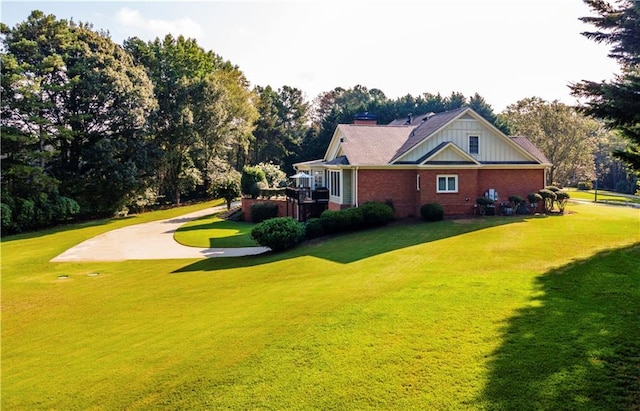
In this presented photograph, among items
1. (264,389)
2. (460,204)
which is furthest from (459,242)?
(264,389)

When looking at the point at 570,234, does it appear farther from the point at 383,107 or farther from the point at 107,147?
the point at 383,107

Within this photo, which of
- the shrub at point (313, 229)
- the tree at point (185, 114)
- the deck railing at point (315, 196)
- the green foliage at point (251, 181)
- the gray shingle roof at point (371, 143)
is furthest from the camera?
the tree at point (185, 114)

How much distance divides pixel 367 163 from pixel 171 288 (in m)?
13.6

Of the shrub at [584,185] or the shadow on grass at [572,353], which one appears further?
the shrub at [584,185]

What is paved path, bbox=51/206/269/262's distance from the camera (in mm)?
19469

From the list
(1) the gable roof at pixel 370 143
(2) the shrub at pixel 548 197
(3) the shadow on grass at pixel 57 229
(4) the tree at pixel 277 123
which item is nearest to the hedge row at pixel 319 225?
(1) the gable roof at pixel 370 143

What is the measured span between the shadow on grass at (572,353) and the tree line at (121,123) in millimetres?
31334

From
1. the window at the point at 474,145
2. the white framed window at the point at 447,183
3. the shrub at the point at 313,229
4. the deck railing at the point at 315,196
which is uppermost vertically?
the window at the point at 474,145

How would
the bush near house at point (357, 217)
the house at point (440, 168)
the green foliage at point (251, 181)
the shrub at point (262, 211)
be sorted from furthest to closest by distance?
the green foliage at point (251, 181) → the shrub at point (262, 211) → the house at point (440, 168) → the bush near house at point (357, 217)

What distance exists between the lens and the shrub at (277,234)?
18.3 meters

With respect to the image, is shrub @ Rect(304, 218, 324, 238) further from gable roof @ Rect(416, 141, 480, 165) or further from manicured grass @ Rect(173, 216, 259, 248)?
gable roof @ Rect(416, 141, 480, 165)

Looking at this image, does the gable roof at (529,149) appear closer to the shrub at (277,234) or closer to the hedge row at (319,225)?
the hedge row at (319,225)

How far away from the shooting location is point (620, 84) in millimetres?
9812

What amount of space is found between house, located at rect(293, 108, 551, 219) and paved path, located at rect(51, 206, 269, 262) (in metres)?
7.43
